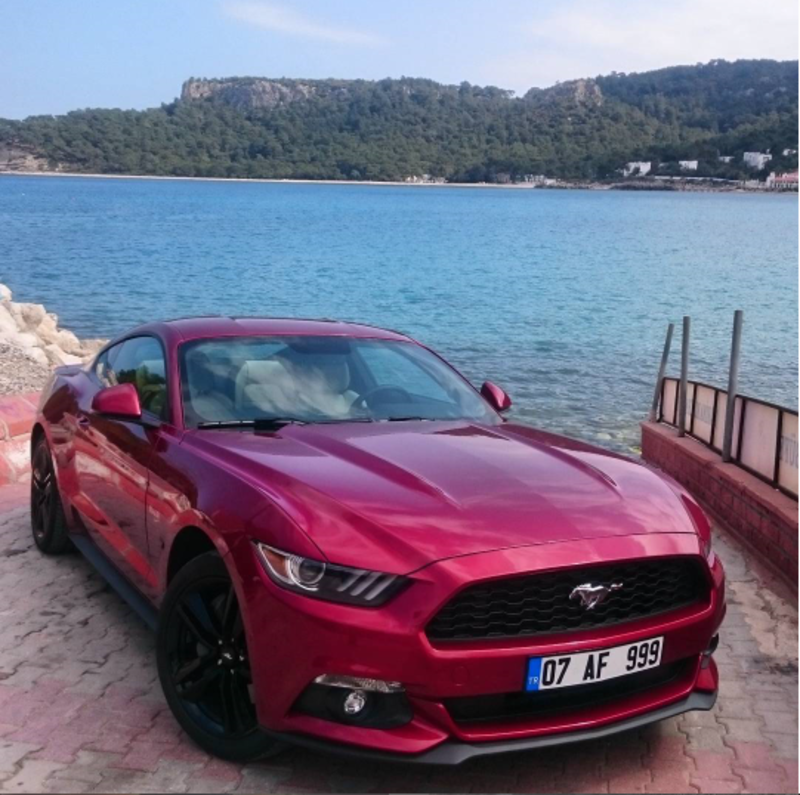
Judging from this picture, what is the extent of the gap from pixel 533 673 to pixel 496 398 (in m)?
2.33

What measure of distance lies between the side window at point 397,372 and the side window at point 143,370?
996mm

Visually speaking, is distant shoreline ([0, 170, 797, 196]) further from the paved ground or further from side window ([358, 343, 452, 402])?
the paved ground

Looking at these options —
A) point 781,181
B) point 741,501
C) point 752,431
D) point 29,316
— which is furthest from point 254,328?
point 781,181

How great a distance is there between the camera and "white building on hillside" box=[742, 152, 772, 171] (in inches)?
4990

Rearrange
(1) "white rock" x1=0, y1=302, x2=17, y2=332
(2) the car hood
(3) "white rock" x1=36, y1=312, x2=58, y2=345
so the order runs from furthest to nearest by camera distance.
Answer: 1. (3) "white rock" x1=36, y1=312, x2=58, y2=345
2. (1) "white rock" x1=0, y1=302, x2=17, y2=332
3. (2) the car hood

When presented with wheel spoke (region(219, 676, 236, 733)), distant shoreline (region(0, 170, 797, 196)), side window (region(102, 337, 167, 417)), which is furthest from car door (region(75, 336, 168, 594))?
distant shoreline (region(0, 170, 797, 196))

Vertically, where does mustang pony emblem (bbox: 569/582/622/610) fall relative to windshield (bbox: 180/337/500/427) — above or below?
below

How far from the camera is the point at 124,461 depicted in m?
4.90

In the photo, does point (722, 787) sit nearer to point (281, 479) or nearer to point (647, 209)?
point (281, 479)

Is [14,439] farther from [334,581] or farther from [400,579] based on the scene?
[400,579]

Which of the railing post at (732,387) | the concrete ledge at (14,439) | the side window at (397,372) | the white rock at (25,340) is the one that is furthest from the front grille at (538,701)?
the white rock at (25,340)

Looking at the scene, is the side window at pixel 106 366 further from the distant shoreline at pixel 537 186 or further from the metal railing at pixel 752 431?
the distant shoreline at pixel 537 186

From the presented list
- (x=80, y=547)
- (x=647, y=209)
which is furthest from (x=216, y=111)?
(x=80, y=547)

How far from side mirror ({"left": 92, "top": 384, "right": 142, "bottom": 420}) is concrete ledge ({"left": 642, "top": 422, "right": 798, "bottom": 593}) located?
3.42m
